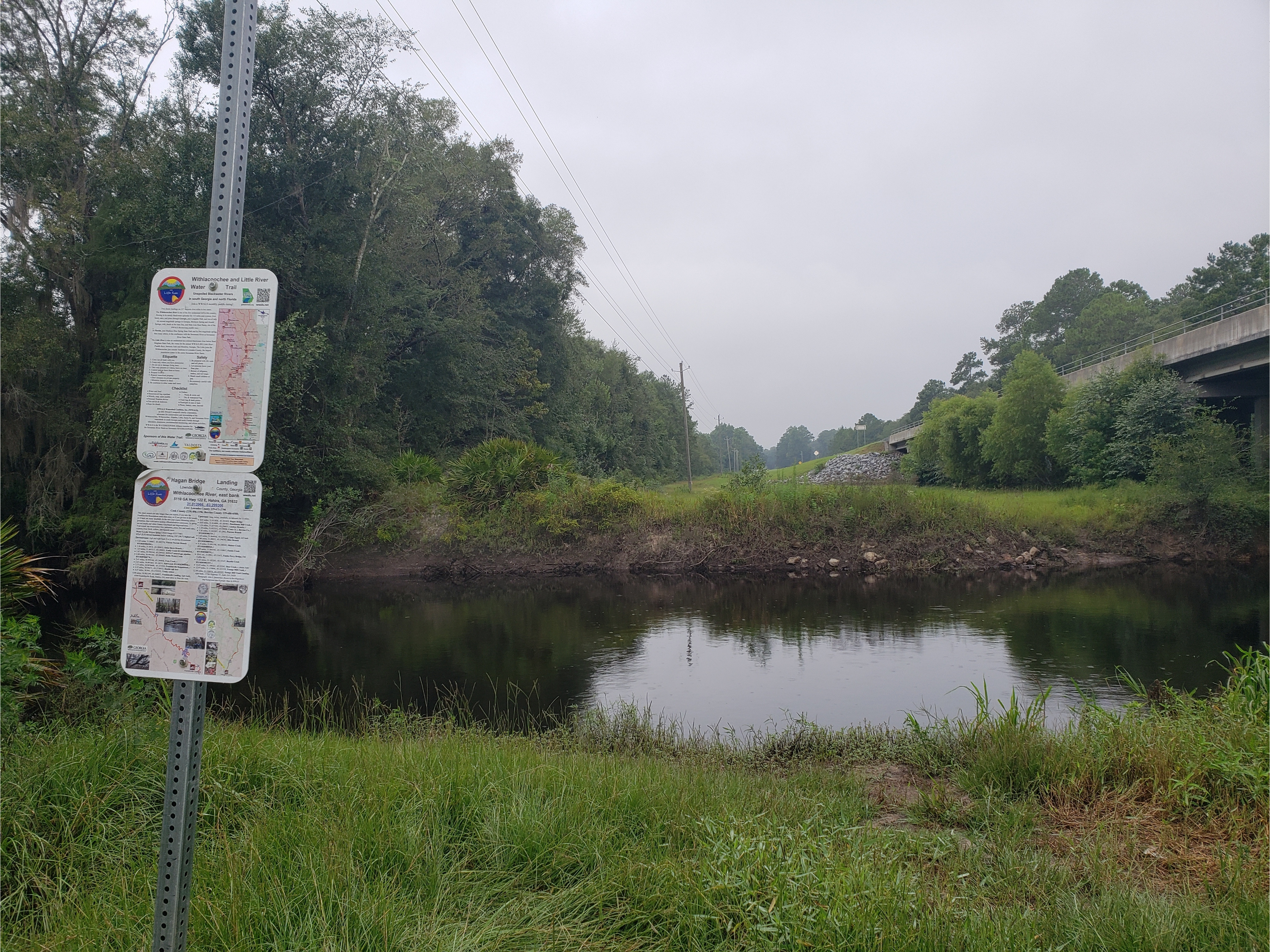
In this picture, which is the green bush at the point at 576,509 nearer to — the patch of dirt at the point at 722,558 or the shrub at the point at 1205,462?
the patch of dirt at the point at 722,558

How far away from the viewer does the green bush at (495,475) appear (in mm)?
22141

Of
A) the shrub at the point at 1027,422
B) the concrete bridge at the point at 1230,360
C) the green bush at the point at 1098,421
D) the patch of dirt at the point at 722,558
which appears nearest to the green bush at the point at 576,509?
the patch of dirt at the point at 722,558

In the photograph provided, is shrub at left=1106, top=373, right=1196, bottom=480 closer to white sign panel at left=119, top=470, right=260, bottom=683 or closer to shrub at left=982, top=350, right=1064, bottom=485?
shrub at left=982, top=350, right=1064, bottom=485

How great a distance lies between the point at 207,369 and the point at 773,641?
11.4m

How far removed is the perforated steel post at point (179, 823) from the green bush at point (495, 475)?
2011 cm

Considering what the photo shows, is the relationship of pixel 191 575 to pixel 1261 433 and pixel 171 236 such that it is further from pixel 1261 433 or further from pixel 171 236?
pixel 1261 433

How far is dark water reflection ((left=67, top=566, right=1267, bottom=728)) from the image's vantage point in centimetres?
931

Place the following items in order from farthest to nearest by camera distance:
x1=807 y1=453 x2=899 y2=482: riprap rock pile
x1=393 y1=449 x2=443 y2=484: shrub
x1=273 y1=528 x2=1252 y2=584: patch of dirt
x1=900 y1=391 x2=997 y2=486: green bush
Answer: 1. x1=807 y1=453 x2=899 y2=482: riprap rock pile
2. x1=900 y1=391 x2=997 y2=486: green bush
3. x1=393 y1=449 x2=443 y2=484: shrub
4. x1=273 y1=528 x2=1252 y2=584: patch of dirt

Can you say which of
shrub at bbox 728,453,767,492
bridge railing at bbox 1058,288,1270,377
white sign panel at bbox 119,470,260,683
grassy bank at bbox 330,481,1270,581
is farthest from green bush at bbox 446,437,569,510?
bridge railing at bbox 1058,288,1270,377

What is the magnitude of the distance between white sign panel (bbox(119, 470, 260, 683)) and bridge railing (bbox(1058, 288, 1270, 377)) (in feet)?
88.7

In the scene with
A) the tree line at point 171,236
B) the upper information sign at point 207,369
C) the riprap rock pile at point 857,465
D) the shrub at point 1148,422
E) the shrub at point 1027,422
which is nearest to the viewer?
the upper information sign at point 207,369

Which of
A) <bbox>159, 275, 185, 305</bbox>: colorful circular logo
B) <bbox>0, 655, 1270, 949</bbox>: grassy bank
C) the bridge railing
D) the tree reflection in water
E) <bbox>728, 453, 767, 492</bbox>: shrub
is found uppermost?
the bridge railing

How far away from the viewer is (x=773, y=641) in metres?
12.5

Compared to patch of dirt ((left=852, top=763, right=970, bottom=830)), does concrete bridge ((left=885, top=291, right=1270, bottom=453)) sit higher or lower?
higher
